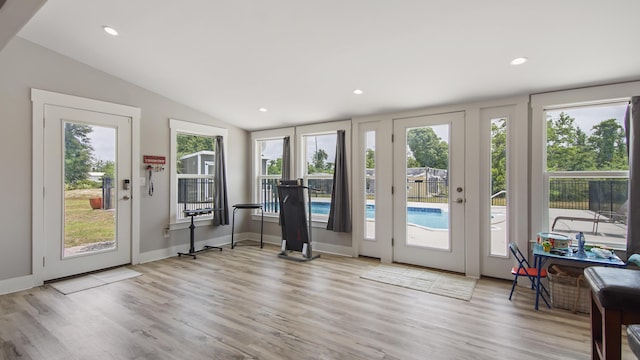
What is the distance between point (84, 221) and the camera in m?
3.96

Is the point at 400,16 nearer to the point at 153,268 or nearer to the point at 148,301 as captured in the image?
the point at 148,301

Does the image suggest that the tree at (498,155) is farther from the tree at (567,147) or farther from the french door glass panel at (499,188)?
the tree at (567,147)

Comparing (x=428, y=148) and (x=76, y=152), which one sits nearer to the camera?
(x=76, y=152)

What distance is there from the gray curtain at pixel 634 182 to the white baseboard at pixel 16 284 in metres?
6.25

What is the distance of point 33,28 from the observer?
320cm

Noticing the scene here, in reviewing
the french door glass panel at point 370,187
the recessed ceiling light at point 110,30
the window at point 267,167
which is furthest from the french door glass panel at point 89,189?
the french door glass panel at point 370,187

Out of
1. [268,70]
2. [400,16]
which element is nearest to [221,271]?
[268,70]

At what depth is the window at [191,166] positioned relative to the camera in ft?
16.1

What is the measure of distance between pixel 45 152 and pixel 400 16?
415 cm

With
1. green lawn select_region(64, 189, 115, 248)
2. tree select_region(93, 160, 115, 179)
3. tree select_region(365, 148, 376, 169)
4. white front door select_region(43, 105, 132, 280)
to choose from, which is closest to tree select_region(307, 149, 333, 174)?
tree select_region(365, 148, 376, 169)

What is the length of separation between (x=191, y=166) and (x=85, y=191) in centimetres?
158

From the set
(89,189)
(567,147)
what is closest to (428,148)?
(567,147)

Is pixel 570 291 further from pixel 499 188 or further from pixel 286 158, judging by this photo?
pixel 286 158

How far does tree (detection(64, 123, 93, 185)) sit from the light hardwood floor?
1350mm
